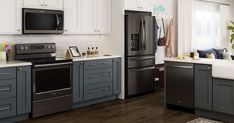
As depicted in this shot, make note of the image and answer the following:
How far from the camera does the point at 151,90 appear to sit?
6496 mm

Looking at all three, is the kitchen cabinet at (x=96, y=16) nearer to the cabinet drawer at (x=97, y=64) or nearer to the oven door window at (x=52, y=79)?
the cabinet drawer at (x=97, y=64)

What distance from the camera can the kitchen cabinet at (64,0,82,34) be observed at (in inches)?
212

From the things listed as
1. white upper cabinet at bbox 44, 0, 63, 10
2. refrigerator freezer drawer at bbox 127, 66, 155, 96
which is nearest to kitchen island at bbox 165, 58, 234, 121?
refrigerator freezer drawer at bbox 127, 66, 155, 96

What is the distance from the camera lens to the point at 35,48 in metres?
4.98

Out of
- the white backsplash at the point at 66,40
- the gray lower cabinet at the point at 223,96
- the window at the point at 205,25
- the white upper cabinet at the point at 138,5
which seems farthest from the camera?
the window at the point at 205,25

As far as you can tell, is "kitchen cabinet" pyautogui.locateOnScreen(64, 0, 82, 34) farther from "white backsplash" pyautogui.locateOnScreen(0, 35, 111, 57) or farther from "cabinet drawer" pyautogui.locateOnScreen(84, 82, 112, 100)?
Result: "cabinet drawer" pyautogui.locateOnScreen(84, 82, 112, 100)

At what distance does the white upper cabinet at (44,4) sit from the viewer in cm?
483

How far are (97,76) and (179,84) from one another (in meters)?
1.52

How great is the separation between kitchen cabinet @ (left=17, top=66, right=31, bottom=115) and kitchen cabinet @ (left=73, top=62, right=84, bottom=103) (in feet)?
2.89

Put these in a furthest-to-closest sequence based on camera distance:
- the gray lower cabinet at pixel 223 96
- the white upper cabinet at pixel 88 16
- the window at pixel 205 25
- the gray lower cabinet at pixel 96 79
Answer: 1. the window at pixel 205 25
2. the white upper cabinet at pixel 88 16
3. the gray lower cabinet at pixel 96 79
4. the gray lower cabinet at pixel 223 96

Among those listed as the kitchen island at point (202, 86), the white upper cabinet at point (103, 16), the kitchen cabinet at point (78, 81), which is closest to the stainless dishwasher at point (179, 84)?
the kitchen island at point (202, 86)

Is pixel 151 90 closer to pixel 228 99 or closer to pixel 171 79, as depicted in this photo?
pixel 171 79

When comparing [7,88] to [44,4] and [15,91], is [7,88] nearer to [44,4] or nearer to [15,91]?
[15,91]

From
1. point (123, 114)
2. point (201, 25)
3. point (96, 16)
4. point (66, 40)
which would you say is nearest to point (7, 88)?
point (66, 40)
